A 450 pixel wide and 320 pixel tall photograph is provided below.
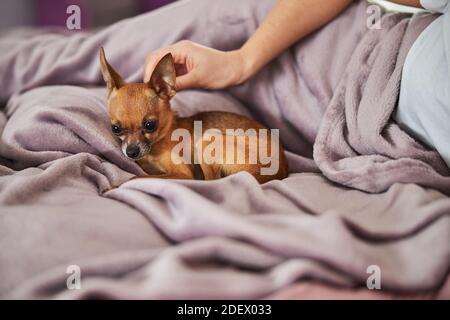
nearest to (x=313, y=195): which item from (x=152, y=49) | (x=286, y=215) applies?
(x=286, y=215)

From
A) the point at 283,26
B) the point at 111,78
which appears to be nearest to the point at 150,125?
the point at 111,78

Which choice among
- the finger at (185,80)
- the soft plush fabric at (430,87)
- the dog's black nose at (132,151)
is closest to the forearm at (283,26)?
the finger at (185,80)

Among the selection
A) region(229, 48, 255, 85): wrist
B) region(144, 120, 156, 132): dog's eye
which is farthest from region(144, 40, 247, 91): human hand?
region(144, 120, 156, 132): dog's eye

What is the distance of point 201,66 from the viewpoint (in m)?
1.28

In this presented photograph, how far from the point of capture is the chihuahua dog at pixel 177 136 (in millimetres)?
1207

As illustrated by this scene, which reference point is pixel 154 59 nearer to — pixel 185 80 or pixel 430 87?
pixel 185 80

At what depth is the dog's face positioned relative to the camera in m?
1.20

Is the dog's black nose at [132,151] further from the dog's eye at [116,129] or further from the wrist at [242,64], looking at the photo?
the wrist at [242,64]

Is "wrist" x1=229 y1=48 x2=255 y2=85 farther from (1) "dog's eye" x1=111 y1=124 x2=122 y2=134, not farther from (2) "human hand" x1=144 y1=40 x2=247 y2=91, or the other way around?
(1) "dog's eye" x1=111 y1=124 x2=122 y2=134

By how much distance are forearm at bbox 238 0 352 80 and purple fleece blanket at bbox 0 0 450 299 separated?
Result: 0.06 meters

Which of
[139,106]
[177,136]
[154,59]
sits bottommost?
[177,136]

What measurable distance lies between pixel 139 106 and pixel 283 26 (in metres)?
0.49

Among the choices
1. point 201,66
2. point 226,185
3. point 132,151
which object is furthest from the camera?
point 201,66
